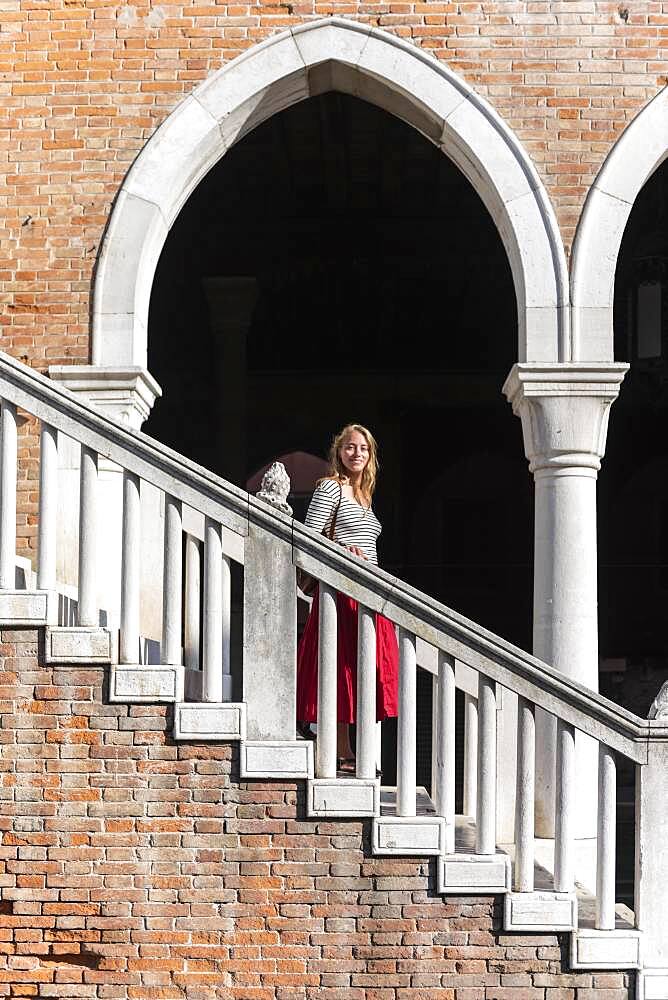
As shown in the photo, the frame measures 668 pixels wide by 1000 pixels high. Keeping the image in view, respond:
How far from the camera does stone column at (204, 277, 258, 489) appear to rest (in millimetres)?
13281

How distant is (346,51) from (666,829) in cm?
438

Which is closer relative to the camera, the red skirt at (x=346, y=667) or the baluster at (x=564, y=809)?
the baluster at (x=564, y=809)

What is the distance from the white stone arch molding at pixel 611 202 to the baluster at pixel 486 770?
278 cm

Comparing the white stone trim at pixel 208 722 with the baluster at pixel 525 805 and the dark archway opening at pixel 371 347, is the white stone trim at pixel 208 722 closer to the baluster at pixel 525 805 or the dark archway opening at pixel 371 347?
the baluster at pixel 525 805

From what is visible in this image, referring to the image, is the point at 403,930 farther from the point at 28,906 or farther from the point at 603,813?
the point at 28,906

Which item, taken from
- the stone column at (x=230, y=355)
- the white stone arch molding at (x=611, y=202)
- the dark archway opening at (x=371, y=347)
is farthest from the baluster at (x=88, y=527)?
the stone column at (x=230, y=355)

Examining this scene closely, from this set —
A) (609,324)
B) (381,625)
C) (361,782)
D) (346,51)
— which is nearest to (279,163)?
(346,51)

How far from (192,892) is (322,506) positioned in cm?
168

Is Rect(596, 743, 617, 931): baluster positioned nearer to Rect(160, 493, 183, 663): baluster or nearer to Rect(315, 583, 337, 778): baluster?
Rect(315, 583, 337, 778): baluster

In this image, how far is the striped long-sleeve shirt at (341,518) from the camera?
19.2 ft

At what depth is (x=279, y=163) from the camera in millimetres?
11922

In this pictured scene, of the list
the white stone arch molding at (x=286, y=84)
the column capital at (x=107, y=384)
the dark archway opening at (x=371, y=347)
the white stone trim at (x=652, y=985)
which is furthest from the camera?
the dark archway opening at (x=371, y=347)

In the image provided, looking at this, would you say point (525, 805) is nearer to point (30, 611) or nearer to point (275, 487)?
point (275, 487)

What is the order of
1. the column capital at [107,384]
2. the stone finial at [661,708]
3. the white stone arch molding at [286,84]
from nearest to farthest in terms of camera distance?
the stone finial at [661,708] → the column capital at [107,384] → the white stone arch molding at [286,84]
